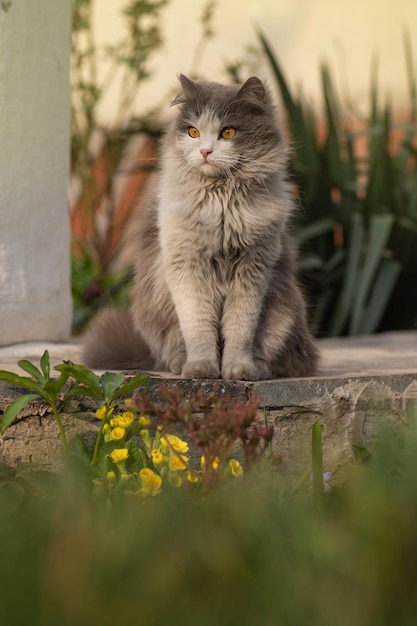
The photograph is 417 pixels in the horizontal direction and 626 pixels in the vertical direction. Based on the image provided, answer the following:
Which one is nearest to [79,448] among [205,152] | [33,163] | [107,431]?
[107,431]

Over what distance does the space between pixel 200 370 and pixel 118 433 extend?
373 millimetres

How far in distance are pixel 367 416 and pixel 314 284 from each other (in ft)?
8.56

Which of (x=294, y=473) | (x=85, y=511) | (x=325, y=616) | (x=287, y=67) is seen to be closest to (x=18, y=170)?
(x=294, y=473)

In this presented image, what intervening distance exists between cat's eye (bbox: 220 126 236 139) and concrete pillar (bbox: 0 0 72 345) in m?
0.90

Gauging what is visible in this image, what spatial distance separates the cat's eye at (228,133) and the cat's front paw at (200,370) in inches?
26.5

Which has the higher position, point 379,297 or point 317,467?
point 317,467

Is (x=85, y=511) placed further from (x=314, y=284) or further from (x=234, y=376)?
(x=314, y=284)

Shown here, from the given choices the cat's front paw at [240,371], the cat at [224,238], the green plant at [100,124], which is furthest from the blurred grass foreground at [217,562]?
the green plant at [100,124]

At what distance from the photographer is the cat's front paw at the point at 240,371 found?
2.54 meters

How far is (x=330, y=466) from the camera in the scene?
104 inches

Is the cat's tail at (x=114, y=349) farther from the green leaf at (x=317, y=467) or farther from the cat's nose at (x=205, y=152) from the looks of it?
the green leaf at (x=317, y=467)

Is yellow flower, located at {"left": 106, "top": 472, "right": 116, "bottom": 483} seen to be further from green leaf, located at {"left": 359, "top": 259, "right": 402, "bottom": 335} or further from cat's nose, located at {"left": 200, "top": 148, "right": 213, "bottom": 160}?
green leaf, located at {"left": 359, "top": 259, "right": 402, "bottom": 335}

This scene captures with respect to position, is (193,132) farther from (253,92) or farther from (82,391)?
(82,391)

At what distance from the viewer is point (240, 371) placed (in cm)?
254
